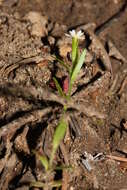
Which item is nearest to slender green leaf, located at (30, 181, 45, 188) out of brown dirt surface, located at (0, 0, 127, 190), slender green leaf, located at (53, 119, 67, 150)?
brown dirt surface, located at (0, 0, 127, 190)

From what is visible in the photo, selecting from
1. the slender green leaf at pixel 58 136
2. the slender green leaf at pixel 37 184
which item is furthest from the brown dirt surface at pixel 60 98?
the slender green leaf at pixel 58 136

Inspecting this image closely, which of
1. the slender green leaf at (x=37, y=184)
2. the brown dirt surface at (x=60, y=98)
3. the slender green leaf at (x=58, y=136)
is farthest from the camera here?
the brown dirt surface at (x=60, y=98)

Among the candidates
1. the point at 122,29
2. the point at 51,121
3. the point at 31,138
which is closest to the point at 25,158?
the point at 31,138

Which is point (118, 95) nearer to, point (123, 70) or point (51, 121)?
point (123, 70)

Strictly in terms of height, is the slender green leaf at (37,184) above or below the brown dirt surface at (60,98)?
below

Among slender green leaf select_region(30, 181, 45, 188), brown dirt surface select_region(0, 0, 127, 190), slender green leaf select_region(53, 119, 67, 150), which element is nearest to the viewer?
slender green leaf select_region(53, 119, 67, 150)

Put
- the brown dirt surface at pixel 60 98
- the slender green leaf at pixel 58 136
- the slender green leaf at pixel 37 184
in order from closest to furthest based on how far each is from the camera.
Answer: the slender green leaf at pixel 58 136, the slender green leaf at pixel 37 184, the brown dirt surface at pixel 60 98

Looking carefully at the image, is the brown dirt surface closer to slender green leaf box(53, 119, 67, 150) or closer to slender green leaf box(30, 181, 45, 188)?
slender green leaf box(30, 181, 45, 188)

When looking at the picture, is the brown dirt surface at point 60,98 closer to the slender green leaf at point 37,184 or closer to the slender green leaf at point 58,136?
the slender green leaf at point 37,184

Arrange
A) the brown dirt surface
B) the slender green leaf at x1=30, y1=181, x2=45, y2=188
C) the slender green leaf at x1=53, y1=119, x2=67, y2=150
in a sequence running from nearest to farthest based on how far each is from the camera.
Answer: the slender green leaf at x1=53, y1=119, x2=67, y2=150 < the slender green leaf at x1=30, y1=181, x2=45, y2=188 < the brown dirt surface

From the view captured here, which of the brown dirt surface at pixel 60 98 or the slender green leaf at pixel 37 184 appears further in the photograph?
the brown dirt surface at pixel 60 98
